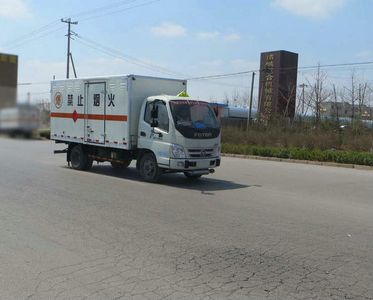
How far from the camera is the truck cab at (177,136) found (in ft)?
43.3

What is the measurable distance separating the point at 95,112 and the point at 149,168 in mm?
2976

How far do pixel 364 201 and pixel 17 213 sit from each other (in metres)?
7.63

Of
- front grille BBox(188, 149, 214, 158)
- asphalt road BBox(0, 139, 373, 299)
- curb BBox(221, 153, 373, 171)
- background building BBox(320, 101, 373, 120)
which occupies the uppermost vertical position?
background building BBox(320, 101, 373, 120)

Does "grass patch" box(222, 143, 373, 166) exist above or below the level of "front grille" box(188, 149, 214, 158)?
below

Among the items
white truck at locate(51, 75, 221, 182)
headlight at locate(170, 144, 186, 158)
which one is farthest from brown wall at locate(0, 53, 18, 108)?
headlight at locate(170, 144, 186, 158)

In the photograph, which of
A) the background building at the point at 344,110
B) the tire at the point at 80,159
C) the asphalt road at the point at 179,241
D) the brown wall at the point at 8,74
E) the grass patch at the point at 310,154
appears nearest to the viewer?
the brown wall at the point at 8,74

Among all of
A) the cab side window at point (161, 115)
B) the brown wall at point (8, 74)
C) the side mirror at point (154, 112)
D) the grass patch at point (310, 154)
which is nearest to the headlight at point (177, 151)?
the cab side window at point (161, 115)

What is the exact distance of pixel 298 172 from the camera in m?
18.2

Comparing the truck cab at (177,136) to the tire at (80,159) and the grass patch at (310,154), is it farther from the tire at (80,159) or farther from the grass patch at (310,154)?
the grass patch at (310,154)

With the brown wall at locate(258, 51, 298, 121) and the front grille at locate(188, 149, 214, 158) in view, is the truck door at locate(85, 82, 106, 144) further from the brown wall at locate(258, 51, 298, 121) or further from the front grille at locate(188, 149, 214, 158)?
the brown wall at locate(258, 51, 298, 121)

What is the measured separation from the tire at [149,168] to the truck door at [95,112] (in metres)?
1.86

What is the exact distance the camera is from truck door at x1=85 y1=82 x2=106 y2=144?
49.8 ft

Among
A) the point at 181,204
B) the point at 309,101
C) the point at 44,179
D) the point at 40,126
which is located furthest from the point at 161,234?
the point at 309,101

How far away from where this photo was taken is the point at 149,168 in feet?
45.6
